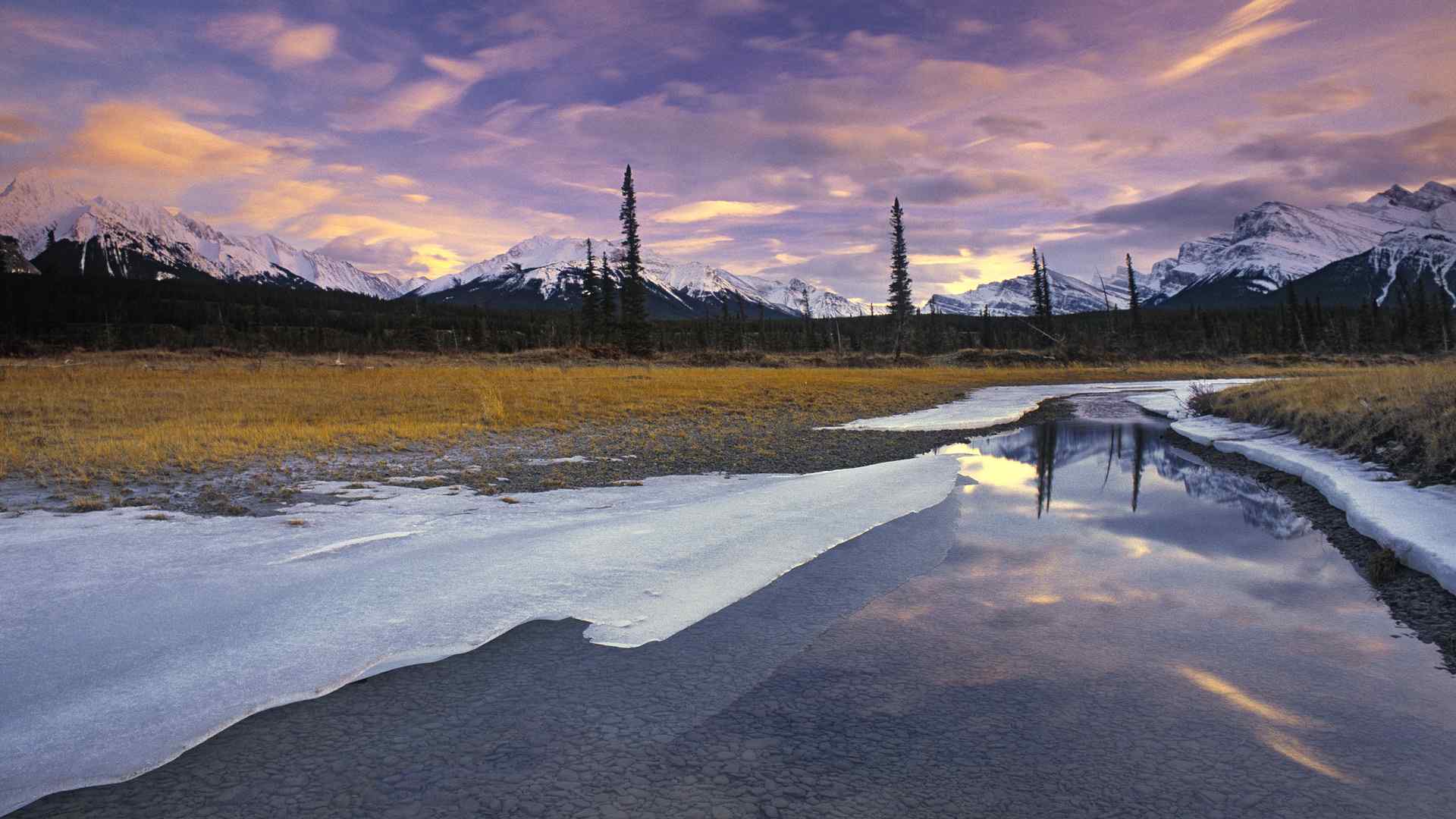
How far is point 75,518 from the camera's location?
8594mm

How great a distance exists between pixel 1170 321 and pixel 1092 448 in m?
160

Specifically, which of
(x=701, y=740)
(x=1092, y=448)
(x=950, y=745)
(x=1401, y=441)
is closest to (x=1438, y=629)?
(x=950, y=745)

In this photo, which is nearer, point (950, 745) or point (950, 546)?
point (950, 745)

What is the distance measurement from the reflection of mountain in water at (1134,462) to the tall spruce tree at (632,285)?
132 feet

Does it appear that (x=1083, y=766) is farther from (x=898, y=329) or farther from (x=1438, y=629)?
(x=898, y=329)

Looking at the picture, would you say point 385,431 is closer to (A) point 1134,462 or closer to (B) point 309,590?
(B) point 309,590

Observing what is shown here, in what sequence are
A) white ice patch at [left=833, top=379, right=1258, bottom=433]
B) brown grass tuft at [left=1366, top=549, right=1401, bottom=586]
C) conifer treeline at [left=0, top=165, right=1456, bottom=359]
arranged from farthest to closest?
→ conifer treeline at [left=0, top=165, right=1456, bottom=359], white ice patch at [left=833, top=379, right=1258, bottom=433], brown grass tuft at [left=1366, top=549, right=1401, bottom=586]

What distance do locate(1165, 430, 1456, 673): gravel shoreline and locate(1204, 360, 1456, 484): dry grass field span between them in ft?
4.16

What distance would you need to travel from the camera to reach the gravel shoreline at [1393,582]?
17.1 feet

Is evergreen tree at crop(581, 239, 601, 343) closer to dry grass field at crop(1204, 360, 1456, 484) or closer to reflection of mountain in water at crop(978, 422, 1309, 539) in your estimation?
reflection of mountain in water at crop(978, 422, 1309, 539)

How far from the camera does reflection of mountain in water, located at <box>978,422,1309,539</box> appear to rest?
9.42 metres

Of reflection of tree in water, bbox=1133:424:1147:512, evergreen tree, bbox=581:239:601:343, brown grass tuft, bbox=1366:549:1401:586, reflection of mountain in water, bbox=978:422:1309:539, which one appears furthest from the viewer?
evergreen tree, bbox=581:239:601:343

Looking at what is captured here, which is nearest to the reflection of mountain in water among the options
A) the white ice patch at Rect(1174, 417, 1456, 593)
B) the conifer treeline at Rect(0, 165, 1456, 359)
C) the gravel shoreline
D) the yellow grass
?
the gravel shoreline

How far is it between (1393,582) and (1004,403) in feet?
74.9
